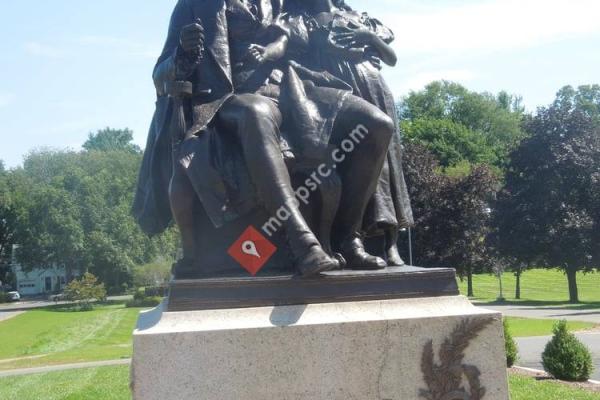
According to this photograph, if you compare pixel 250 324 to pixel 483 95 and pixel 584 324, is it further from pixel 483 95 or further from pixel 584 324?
pixel 483 95

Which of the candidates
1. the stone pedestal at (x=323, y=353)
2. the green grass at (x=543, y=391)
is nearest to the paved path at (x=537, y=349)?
the green grass at (x=543, y=391)

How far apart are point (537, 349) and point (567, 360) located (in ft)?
12.1

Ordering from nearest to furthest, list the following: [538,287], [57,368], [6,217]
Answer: [57,368] < [538,287] < [6,217]

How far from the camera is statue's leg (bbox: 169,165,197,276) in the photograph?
4.09 metres

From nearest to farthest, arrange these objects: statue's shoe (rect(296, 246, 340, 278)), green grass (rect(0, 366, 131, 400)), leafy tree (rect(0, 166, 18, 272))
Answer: statue's shoe (rect(296, 246, 340, 278)), green grass (rect(0, 366, 131, 400)), leafy tree (rect(0, 166, 18, 272))

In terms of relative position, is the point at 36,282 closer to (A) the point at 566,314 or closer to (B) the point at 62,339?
(B) the point at 62,339

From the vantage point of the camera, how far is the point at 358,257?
4.15 meters

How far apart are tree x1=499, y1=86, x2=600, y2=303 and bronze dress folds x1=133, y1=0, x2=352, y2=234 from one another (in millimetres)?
28216

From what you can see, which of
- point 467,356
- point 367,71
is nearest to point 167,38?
point 367,71

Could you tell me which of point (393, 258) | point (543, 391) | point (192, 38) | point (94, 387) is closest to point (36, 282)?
point (94, 387)

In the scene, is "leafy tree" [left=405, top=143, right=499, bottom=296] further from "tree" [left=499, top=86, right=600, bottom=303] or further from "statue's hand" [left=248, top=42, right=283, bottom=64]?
"statue's hand" [left=248, top=42, right=283, bottom=64]

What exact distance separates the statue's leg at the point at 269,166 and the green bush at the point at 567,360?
26.5ft

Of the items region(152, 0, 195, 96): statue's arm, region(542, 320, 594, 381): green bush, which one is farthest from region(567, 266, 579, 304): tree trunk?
region(152, 0, 195, 96): statue's arm

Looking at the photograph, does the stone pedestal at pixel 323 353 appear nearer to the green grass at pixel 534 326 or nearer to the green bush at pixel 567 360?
the green bush at pixel 567 360
